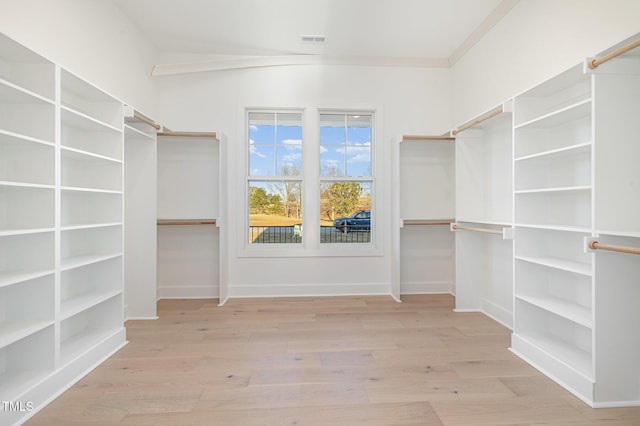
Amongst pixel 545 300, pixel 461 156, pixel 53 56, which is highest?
pixel 53 56

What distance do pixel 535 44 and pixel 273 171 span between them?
288 centimetres

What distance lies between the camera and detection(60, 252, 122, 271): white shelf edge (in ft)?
6.70

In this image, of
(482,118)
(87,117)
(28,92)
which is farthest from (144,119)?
(482,118)

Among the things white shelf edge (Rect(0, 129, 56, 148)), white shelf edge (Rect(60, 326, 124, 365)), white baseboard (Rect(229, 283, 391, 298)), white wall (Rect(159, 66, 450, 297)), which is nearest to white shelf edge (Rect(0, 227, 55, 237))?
white shelf edge (Rect(0, 129, 56, 148))

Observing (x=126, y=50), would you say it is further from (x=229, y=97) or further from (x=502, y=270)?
(x=502, y=270)

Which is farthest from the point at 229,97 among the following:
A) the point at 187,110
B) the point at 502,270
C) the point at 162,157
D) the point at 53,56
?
the point at 502,270

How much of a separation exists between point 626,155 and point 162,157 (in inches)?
164

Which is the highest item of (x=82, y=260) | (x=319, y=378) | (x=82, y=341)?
(x=82, y=260)

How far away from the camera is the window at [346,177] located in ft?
13.4

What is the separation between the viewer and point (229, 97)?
3877 mm

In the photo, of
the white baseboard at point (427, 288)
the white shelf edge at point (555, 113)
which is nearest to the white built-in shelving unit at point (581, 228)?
the white shelf edge at point (555, 113)

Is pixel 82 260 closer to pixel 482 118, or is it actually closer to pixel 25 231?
pixel 25 231

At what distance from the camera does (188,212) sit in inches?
152

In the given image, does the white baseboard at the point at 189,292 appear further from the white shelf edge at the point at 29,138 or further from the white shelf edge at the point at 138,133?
the white shelf edge at the point at 29,138
